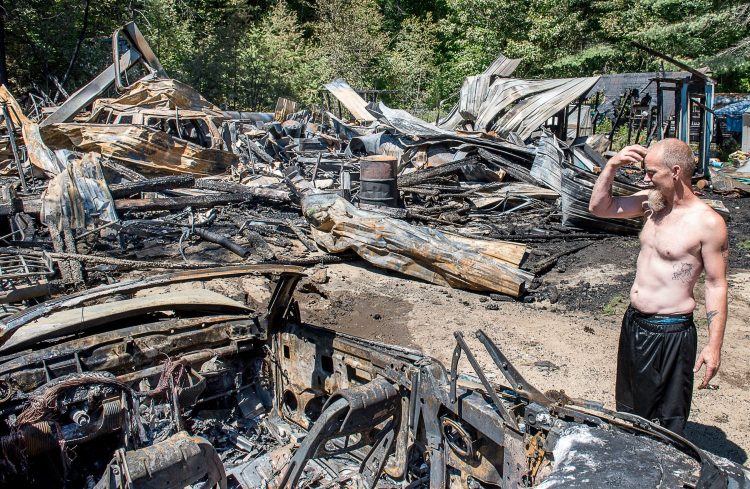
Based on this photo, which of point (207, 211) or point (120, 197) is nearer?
point (120, 197)

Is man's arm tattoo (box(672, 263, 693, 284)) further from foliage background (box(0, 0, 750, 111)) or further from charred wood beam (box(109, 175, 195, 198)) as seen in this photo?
foliage background (box(0, 0, 750, 111))

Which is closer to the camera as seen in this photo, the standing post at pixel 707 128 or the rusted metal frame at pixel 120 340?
the rusted metal frame at pixel 120 340

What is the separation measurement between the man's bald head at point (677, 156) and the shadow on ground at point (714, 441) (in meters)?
2.35

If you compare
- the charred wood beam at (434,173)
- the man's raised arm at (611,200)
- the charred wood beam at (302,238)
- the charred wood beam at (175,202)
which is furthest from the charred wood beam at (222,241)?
the man's raised arm at (611,200)

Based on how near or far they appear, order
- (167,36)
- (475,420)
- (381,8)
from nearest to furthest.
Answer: (475,420), (167,36), (381,8)

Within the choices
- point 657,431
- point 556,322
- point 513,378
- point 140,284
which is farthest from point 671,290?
point 556,322

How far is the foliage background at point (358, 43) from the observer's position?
786 inches

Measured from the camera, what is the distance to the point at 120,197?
10.2 meters

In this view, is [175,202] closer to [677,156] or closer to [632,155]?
[632,155]

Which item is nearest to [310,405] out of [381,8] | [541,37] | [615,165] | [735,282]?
[615,165]

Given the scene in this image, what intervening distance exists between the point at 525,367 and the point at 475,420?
10.7 feet

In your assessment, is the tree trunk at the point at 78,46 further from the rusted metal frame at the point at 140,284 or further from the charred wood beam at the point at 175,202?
the rusted metal frame at the point at 140,284

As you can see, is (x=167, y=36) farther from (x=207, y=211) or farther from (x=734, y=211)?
(x=734, y=211)

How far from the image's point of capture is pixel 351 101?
62.6 feet
